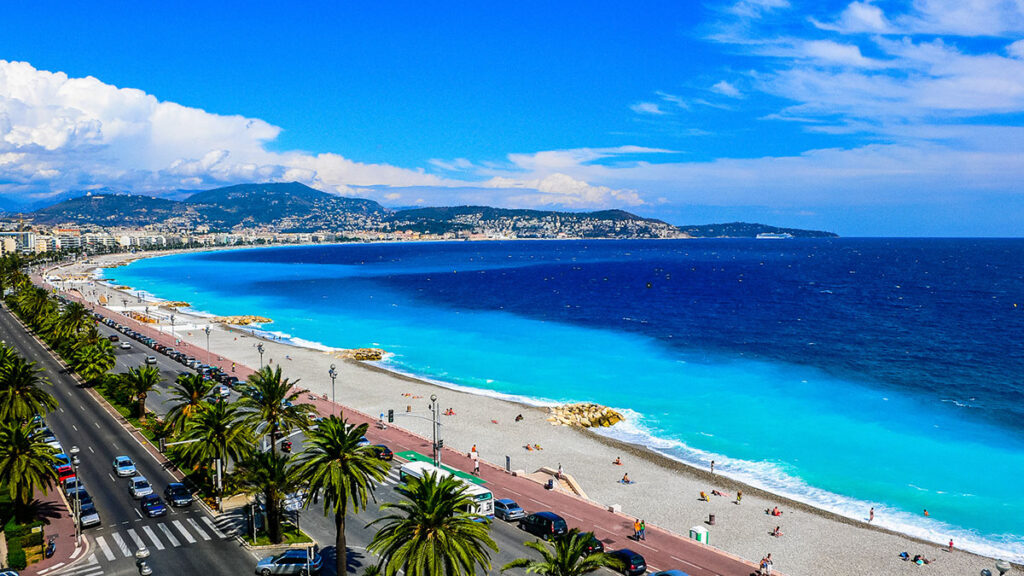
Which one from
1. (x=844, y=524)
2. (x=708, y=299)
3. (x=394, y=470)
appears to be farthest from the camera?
(x=708, y=299)

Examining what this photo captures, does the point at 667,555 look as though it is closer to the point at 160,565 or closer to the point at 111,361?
the point at 160,565

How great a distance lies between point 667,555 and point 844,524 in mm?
15838

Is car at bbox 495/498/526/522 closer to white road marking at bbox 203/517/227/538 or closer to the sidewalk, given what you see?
white road marking at bbox 203/517/227/538

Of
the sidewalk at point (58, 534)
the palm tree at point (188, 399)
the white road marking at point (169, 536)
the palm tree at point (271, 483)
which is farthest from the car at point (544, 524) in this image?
the palm tree at point (188, 399)

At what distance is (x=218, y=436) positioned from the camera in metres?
37.2

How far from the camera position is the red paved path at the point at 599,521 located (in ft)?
108

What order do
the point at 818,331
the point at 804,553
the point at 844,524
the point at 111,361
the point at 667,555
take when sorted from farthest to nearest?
the point at 818,331 < the point at 111,361 < the point at 844,524 < the point at 804,553 < the point at 667,555

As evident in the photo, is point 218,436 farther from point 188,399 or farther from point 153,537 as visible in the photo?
point 188,399

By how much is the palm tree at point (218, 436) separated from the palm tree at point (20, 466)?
701 centimetres

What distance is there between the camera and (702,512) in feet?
139

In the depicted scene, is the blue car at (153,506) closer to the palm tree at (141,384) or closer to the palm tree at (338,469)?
the palm tree at (338,469)

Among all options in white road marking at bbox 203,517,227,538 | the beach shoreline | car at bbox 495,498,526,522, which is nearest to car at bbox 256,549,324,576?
white road marking at bbox 203,517,227,538

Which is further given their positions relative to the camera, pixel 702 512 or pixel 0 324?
pixel 0 324

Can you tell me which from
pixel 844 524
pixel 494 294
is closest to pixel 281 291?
pixel 494 294
